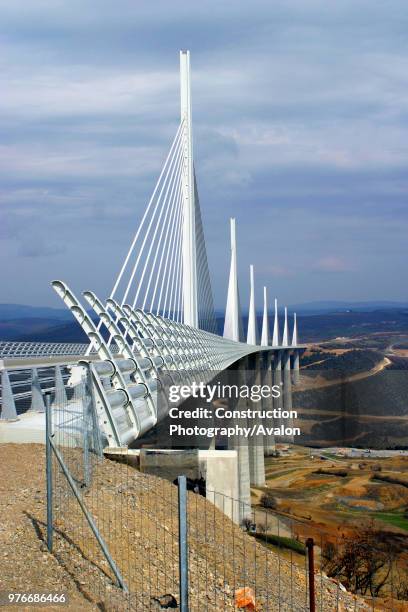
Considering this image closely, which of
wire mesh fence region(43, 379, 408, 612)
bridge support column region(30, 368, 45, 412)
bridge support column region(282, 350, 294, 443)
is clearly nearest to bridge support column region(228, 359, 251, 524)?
bridge support column region(282, 350, 294, 443)

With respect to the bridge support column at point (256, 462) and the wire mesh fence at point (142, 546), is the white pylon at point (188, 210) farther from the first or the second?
the wire mesh fence at point (142, 546)

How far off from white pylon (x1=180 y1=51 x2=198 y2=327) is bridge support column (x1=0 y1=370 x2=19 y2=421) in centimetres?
1809

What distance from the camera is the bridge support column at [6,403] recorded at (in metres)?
12.4

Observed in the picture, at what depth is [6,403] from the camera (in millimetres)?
12391

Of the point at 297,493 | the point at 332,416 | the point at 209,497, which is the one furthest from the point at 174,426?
the point at 332,416

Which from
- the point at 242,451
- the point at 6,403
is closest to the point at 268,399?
the point at 242,451

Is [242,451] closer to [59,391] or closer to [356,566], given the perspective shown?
[356,566]

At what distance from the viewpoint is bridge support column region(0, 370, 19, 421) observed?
12.4 metres

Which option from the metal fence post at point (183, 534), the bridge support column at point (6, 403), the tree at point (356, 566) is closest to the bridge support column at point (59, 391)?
the bridge support column at point (6, 403)

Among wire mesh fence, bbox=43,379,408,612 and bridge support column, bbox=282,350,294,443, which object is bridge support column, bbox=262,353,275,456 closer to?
bridge support column, bbox=282,350,294,443

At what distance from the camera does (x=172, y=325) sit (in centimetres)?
2205

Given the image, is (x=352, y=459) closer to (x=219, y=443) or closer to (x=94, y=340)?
(x=219, y=443)

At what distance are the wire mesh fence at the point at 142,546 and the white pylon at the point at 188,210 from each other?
757 inches

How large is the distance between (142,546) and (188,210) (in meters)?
24.9
